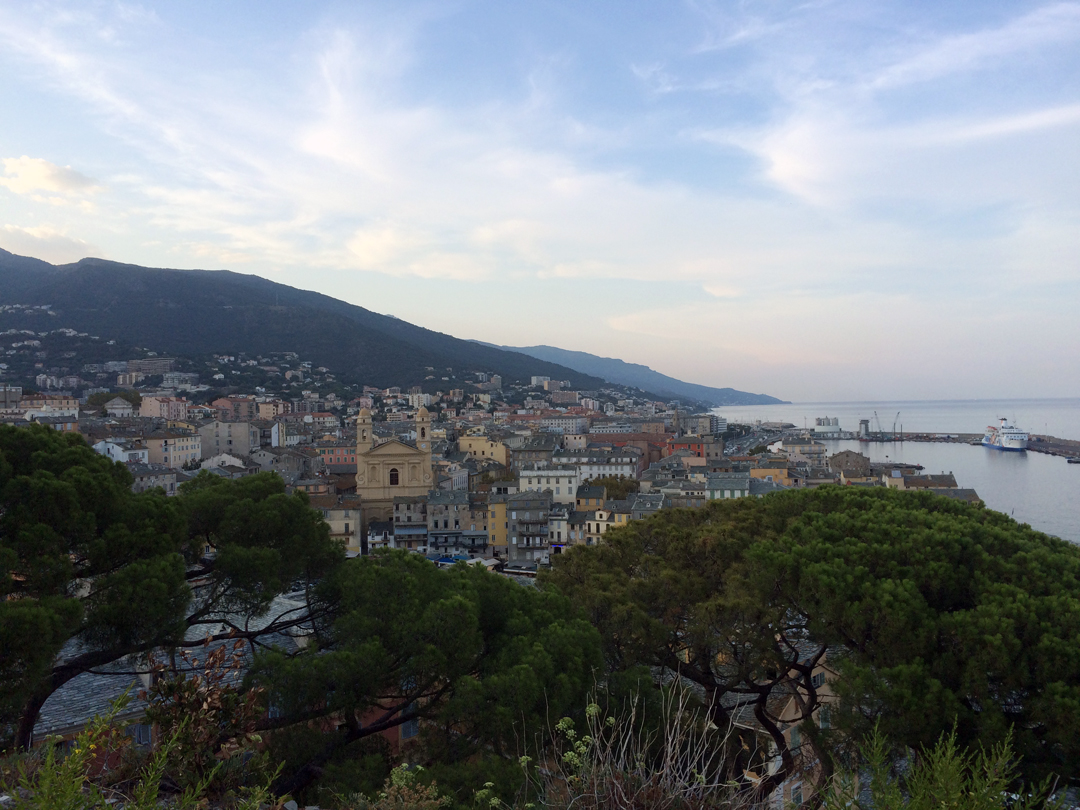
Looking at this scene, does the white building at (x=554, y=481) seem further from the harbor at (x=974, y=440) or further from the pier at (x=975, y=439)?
the harbor at (x=974, y=440)

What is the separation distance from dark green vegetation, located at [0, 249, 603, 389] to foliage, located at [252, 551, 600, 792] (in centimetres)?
10545

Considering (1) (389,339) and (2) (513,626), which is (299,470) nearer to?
(2) (513,626)

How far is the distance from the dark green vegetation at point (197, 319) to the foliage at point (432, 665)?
10545 centimetres

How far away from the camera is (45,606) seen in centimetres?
559

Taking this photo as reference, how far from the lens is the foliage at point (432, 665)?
644 centimetres

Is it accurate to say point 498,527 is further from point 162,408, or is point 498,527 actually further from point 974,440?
point 974,440

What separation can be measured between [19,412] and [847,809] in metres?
60.9

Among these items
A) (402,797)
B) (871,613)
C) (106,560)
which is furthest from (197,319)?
(402,797)

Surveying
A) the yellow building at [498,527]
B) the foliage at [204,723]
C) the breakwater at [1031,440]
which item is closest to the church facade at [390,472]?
the yellow building at [498,527]

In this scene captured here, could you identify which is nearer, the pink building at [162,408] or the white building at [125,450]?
the white building at [125,450]

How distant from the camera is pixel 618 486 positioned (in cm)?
3909

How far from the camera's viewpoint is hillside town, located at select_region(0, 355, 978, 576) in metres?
32.1

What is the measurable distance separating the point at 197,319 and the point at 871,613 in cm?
13498

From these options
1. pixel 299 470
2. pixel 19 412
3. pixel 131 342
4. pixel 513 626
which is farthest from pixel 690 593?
pixel 131 342
